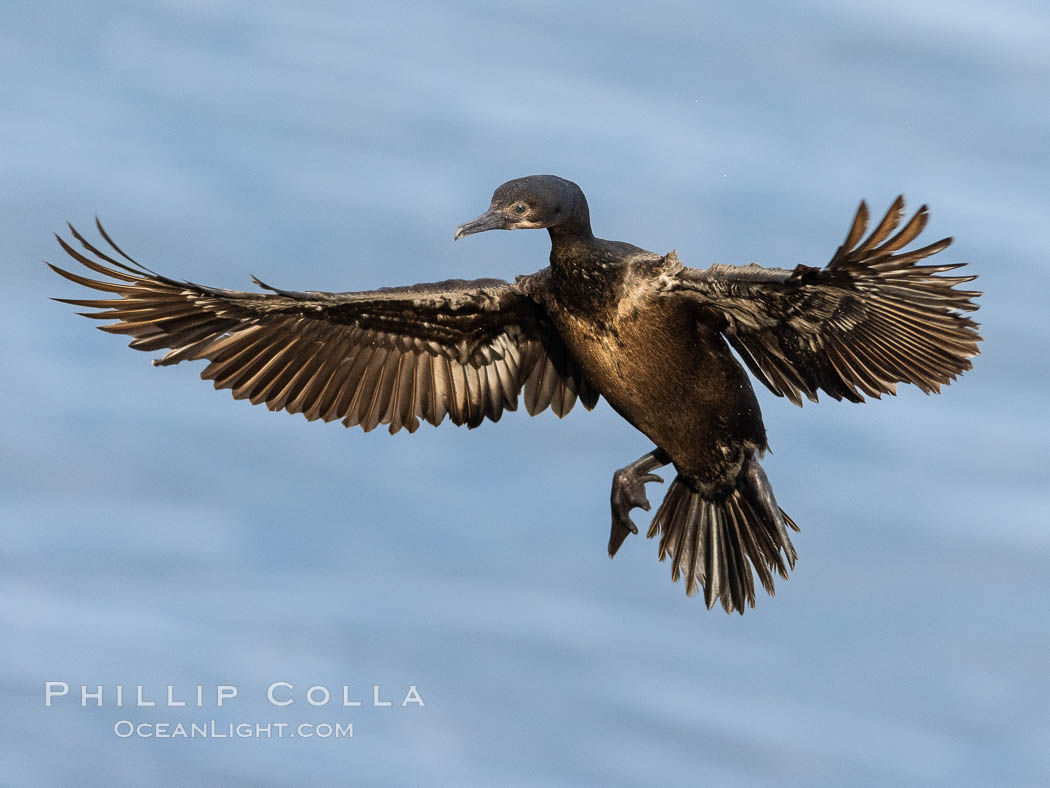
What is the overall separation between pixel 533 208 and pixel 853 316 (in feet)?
5.47

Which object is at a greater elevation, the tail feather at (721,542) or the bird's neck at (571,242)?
the bird's neck at (571,242)

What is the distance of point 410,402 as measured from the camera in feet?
34.2

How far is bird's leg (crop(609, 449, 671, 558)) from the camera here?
10.1 meters

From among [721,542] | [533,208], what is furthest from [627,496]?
[533,208]

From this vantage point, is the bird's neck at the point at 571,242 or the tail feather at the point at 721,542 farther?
the tail feather at the point at 721,542

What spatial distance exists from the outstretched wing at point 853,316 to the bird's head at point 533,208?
2.12ft

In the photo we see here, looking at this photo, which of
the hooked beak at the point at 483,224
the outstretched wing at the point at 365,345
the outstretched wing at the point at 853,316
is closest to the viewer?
the outstretched wing at the point at 853,316

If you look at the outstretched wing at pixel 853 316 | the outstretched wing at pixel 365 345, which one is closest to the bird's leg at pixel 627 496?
the outstretched wing at pixel 365 345

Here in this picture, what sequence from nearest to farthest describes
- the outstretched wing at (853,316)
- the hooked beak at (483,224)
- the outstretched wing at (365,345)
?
1. the outstretched wing at (853,316)
2. the hooked beak at (483,224)
3. the outstretched wing at (365,345)

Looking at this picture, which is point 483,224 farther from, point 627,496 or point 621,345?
point 627,496

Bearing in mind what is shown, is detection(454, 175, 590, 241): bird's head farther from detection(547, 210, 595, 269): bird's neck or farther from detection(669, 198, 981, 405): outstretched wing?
detection(669, 198, 981, 405): outstretched wing

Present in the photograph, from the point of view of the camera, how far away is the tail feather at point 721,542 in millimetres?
10008

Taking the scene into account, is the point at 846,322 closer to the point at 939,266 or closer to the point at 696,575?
the point at 939,266

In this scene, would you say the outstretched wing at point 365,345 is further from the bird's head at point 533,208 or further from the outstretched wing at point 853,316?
the outstretched wing at point 853,316
